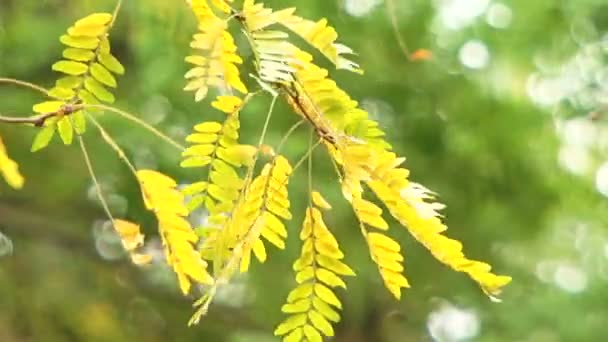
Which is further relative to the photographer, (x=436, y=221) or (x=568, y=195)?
(x=568, y=195)

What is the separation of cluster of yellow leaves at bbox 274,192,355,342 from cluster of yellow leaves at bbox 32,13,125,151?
110 mm

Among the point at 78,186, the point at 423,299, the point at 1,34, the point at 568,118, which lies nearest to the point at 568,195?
the point at 568,118

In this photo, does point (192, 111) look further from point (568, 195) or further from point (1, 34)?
point (568, 195)

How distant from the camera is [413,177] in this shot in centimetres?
149

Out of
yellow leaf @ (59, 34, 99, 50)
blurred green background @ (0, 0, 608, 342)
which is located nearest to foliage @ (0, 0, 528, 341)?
yellow leaf @ (59, 34, 99, 50)

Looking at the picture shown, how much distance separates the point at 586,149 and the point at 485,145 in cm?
25

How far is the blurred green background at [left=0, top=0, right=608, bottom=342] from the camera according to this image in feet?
4.73

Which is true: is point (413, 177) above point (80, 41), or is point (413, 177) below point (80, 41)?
above

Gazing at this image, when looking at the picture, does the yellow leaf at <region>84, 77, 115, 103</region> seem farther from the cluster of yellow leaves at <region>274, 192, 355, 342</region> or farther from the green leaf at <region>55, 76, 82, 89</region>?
the cluster of yellow leaves at <region>274, 192, 355, 342</region>

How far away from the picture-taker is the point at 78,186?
1599mm

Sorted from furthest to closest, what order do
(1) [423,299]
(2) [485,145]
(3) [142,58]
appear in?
(1) [423,299], (2) [485,145], (3) [142,58]

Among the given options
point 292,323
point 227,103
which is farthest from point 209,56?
point 292,323

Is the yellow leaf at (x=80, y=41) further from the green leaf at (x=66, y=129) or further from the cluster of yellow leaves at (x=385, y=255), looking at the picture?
the cluster of yellow leaves at (x=385, y=255)

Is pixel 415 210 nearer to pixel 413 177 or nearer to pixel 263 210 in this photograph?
pixel 263 210
